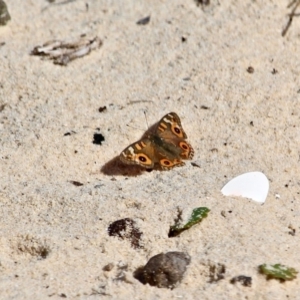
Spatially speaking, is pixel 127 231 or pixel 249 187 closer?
pixel 127 231

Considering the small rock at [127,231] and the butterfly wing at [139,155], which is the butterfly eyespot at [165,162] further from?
the small rock at [127,231]

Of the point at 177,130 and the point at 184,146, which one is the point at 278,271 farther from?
the point at 177,130

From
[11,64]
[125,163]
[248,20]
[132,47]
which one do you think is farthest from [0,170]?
[248,20]

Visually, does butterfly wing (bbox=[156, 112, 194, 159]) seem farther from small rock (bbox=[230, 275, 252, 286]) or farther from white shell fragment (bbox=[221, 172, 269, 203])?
small rock (bbox=[230, 275, 252, 286])

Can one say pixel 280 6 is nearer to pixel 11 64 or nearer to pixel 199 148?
pixel 199 148

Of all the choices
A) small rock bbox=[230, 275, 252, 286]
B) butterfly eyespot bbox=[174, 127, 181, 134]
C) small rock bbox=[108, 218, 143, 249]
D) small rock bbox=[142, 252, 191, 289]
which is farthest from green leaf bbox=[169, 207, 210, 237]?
butterfly eyespot bbox=[174, 127, 181, 134]

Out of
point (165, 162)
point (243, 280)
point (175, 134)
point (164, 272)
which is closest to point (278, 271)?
point (243, 280)

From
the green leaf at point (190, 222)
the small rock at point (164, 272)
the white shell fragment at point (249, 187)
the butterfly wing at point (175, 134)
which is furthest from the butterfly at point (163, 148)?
the small rock at point (164, 272)
